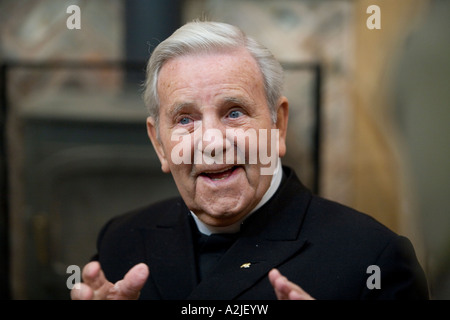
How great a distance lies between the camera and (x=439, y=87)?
103 cm

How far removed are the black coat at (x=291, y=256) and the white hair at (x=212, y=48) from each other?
0.20 m

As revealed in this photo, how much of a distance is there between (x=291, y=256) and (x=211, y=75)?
350 millimetres

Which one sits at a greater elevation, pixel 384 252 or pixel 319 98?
pixel 319 98

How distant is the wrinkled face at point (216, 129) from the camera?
3.19 ft

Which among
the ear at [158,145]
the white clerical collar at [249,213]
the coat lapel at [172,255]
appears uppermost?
the ear at [158,145]

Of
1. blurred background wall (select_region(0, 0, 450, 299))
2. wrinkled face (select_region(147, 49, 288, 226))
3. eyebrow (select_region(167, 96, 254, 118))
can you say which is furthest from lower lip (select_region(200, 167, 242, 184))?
blurred background wall (select_region(0, 0, 450, 299))

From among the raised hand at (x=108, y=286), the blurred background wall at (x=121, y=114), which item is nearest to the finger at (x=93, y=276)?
the raised hand at (x=108, y=286)

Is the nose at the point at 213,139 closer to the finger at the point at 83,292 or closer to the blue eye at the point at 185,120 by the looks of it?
the blue eye at the point at 185,120

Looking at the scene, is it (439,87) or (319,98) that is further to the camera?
(319,98)

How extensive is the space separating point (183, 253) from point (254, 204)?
0.18m

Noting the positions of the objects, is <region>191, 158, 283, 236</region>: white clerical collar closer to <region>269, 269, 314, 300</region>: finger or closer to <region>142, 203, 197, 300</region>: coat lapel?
<region>142, 203, 197, 300</region>: coat lapel

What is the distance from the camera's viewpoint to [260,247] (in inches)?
42.0

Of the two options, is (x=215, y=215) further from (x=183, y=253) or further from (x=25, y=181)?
(x=25, y=181)
